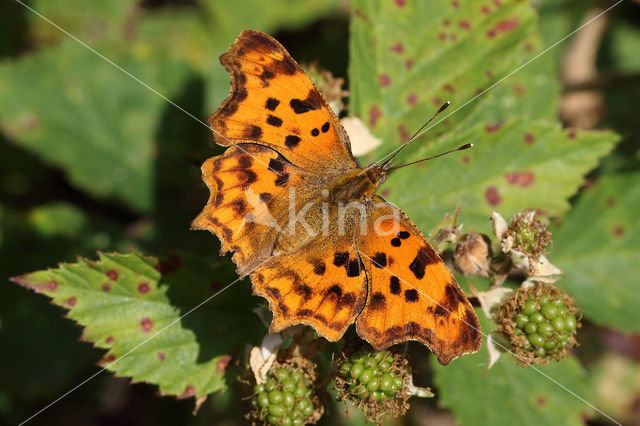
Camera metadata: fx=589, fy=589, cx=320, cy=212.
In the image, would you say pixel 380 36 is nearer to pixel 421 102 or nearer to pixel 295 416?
pixel 421 102

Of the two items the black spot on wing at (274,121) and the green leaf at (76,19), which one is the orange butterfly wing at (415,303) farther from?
the green leaf at (76,19)

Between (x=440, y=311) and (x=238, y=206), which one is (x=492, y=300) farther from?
(x=238, y=206)

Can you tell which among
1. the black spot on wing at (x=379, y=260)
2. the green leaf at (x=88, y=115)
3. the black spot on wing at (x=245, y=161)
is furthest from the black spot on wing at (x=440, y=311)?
the green leaf at (x=88, y=115)

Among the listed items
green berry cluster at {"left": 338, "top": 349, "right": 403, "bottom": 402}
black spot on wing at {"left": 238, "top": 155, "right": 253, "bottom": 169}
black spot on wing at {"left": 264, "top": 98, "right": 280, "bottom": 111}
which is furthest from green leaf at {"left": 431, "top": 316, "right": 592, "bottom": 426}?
black spot on wing at {"left": 264, "top": 98, "right": 280, "bottom": 111}

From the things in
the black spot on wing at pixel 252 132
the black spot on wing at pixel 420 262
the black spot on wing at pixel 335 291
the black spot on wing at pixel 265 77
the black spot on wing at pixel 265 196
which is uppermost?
the black spot on wing at pixel 265 77

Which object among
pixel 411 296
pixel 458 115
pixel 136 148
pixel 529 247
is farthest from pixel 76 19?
pixel 529 247

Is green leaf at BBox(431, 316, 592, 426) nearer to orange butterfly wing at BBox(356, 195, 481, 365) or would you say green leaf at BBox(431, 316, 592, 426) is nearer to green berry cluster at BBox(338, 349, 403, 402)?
green berry cluster at BBox(338, 349, 403, 402)

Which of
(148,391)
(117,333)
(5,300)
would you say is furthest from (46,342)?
(117,333)
